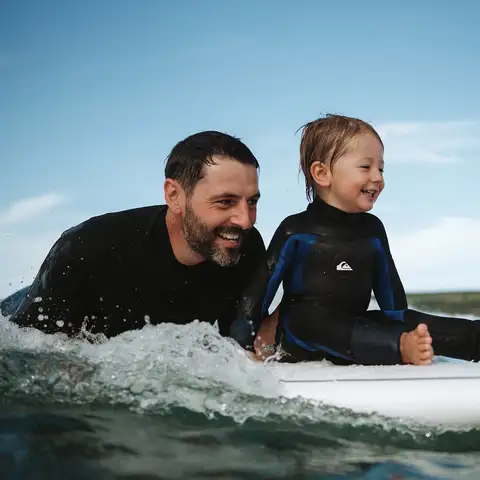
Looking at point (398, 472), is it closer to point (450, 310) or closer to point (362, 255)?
point (362, 255)

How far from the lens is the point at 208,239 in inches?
116

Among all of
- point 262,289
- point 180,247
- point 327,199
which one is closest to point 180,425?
point 262,289

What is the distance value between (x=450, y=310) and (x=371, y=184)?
9.88 meters

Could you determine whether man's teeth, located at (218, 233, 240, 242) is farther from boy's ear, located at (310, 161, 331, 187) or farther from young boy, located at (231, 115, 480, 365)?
boy's ear, located at (310, 161, 331, 187)

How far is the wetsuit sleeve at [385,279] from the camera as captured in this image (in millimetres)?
3117

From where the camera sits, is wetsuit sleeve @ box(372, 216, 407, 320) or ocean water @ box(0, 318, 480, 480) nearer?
ocean water @ box(0, 318, 480, 480)

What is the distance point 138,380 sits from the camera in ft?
8.77

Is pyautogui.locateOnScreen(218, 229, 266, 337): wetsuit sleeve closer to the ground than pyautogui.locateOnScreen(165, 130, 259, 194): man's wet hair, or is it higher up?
closer to the ground

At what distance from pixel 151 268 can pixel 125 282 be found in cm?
13

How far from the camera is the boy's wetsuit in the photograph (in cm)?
288

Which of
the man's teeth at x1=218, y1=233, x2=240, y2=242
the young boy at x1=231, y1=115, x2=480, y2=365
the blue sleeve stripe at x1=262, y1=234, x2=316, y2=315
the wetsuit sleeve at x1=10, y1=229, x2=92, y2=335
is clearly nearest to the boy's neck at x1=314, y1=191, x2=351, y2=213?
the young boy at x1=231, y1=115, x2=480, y2=365

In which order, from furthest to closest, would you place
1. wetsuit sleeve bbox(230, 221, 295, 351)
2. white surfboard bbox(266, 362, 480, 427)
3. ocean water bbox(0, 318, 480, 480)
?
wetsuit sleeve bbox(230, 221, 295, 351), white surfboard bbox(266, 362, 480, 427), ocean water bbox(0, 318, 480, 480)

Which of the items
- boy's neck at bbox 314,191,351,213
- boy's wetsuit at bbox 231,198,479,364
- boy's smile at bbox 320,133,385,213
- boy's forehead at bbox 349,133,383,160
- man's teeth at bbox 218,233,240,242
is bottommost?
boy's wetsuit at bbox 231,198,479,364

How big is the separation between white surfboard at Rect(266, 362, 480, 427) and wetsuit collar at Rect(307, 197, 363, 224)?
→ 68 centimetres
